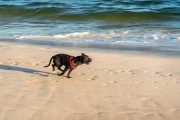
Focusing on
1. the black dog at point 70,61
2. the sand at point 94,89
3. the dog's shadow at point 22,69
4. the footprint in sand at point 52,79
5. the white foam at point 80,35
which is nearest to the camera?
the sand at point 94,89

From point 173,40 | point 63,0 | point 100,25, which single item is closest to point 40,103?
point 173,40

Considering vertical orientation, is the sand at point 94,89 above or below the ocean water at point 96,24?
below

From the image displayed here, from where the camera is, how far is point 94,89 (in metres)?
6.12

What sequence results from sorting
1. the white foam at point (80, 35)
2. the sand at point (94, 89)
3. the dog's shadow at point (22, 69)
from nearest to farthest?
the sand at point (94, 89) → the dog's shadow at point (22, 69) → the white foam at point (80, 35)

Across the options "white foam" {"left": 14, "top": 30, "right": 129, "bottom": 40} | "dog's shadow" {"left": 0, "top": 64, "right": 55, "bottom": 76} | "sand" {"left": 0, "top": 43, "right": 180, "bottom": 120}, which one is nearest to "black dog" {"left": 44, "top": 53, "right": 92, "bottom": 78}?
"sand" {"left": 0, "top": 43, "right": 180, "bottom": 120}

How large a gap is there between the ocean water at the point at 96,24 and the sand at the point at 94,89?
1.94 m

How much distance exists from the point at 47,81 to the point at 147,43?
15.6ft

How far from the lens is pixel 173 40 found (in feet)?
36.5

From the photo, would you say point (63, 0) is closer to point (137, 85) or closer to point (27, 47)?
point (27, 47)

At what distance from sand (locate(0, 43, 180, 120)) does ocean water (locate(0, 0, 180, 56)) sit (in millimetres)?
1943

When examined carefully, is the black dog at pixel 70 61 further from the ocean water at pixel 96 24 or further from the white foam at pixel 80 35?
the white foam at pixel 80 35

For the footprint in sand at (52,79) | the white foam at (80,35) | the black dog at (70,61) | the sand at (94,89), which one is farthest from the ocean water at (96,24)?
the footprint in sand at (52,79)

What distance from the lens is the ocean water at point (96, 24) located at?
1075 centimetres

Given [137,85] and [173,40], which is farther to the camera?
[173,40]
